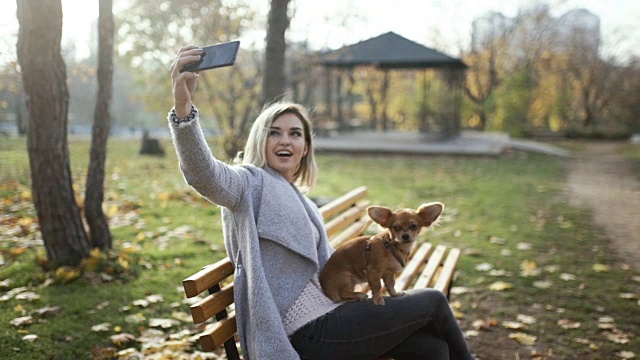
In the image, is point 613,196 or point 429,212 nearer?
point 429,212

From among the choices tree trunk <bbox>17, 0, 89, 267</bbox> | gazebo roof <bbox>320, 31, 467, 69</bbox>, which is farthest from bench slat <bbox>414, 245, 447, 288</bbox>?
gazebo roof <bbox>320, 31, 467, 69</bbox>

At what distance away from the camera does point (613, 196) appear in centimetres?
992

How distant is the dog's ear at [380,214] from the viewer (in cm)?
246

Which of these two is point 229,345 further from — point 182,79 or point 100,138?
point 100,138

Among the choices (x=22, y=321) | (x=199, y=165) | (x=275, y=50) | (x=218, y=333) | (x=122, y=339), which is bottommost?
(x=122, y=339)

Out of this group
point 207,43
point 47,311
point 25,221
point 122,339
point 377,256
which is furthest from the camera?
point 207,43

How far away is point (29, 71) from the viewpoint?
3729 millimetres

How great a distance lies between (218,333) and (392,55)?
18257 millimetres

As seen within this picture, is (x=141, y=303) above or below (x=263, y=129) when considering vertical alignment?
below

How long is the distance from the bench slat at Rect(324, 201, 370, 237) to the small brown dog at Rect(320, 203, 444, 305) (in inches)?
36.3

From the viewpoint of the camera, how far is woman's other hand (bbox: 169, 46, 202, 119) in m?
2.07

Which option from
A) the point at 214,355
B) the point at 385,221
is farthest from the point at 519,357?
the point at 214,355

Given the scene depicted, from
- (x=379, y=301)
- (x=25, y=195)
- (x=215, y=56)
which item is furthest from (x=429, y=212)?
(x=25, y=195)

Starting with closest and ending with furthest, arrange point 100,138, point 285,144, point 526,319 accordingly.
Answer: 1. point 285,144
2. point 526,319
3. point 100,138
